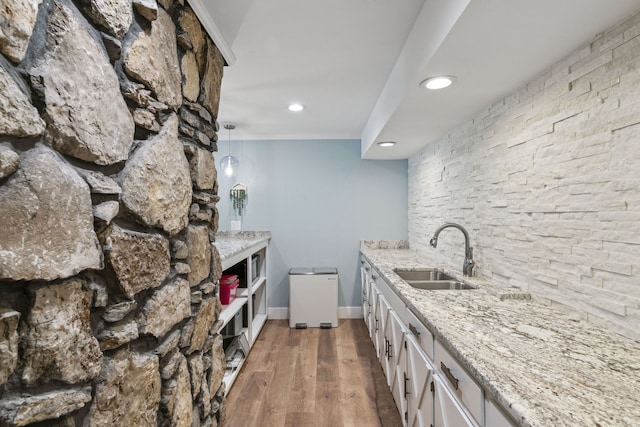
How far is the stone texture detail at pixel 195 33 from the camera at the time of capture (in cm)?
125

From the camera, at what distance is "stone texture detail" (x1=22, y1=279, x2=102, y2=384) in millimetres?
635

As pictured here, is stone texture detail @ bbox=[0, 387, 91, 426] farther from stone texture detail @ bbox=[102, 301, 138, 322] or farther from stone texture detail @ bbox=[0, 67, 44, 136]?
stone texture detail @ bbox=[0, 67, 44, 136]

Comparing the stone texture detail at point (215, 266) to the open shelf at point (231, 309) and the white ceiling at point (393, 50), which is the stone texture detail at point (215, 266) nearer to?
the open shelf at point (231, 309)

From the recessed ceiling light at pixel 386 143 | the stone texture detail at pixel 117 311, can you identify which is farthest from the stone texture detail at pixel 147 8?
the recessed ceiling light at pixel 386 143

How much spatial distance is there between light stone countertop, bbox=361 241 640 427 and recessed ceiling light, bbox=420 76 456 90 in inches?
44.2

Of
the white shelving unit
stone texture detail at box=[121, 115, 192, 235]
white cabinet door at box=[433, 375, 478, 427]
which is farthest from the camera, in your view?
the white shelving unit

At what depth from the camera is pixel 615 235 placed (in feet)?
3.83

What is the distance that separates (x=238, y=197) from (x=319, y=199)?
3.39 feet

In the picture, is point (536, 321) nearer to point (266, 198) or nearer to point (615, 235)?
point (615, 235)

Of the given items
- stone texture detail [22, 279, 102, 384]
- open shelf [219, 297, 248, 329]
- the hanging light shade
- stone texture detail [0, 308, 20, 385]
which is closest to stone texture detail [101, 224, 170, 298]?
stone texture detail [22, 279, 102, 384]

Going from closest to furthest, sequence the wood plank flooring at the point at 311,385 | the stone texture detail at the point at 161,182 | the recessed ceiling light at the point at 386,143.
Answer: the stone texture detail at the point at 161,182 → the wood plank flooring at the point at 311,385 → the recessed ceiling light at the point at 386,143

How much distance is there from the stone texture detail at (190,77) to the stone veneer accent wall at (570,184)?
1.59m

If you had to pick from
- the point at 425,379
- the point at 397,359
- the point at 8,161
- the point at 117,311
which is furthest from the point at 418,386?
the point at 8,161

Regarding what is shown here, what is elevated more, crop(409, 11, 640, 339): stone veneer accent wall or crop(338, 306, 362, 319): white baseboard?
crop(409, 11, 640, 339): stone veneer accent wall
